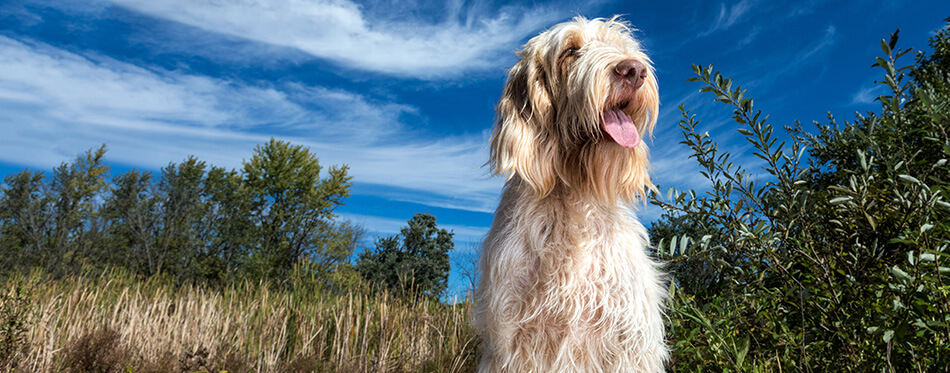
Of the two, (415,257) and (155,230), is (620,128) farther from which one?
(155,230)

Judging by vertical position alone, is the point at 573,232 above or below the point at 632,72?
below

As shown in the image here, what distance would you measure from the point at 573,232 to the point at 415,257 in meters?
6.42

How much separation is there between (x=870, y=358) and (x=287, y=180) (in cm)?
2504

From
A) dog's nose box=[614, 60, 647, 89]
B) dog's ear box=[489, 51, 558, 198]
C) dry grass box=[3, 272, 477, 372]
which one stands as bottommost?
dry grass box=[3, 272, 477, 372]

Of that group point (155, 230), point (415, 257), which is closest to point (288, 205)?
point (155, 230)

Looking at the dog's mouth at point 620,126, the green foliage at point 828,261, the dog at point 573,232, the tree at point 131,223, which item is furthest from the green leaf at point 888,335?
the tree at point 131,223

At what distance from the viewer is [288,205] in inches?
942

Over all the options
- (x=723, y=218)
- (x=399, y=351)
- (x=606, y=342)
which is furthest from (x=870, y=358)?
(x=399, y=351)

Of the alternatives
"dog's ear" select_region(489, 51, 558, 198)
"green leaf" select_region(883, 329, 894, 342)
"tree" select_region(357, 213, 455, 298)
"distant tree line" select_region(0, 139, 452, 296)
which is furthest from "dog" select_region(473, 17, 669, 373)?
"distant tree line" select_region(0, 139, 452, 296)

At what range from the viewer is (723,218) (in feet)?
9.11

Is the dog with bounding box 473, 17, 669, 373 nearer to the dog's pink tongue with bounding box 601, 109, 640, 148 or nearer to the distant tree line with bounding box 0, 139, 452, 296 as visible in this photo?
the dog's pink tongue with bounding box 601, 109, 640, 148

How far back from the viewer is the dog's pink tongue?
9.19 feet

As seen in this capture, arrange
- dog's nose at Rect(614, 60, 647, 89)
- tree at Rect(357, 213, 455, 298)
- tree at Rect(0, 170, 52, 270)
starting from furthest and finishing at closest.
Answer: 1. tree at Rect(0, 170, 52, 270)
2. tree at Rect(357, 213, 455, 298)
3. dog's nose at Rect(614, 60, 647, 89)

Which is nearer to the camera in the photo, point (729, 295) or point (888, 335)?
point (888, 335)
